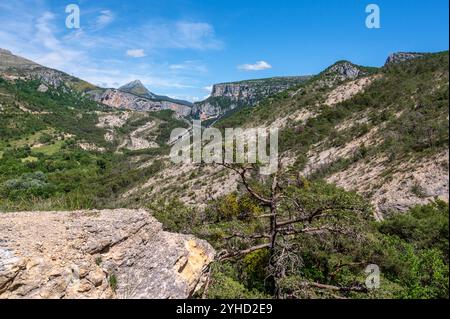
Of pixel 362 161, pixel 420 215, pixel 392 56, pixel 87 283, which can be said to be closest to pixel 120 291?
pixel 87 283

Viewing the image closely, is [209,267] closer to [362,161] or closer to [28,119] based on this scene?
[362,161]

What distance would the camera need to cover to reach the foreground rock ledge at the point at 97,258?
7465mm

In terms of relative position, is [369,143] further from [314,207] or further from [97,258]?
[97,258]

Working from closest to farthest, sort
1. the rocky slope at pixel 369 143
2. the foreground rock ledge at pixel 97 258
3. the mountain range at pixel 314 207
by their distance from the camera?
the foreground rock ledge at pixel 97 258
the mountain range at pixel 314 207
the rocky slope at pixel 369 143

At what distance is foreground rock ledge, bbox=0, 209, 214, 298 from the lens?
746 cm

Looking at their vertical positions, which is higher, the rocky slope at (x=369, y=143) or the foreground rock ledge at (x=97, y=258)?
the rocky slope at (x=369, y=143)

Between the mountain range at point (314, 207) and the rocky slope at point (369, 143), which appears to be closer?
the mountain range at point (314, 207)

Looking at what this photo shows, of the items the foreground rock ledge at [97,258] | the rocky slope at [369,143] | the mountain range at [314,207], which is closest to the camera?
the foreground rock ledge at [97,258]

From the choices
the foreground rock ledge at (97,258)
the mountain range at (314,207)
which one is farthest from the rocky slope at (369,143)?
the foreground rock ledge at (97,258)

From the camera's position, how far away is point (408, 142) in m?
26.2

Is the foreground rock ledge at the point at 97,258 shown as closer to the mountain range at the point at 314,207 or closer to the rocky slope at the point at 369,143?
the mountain range at the point at 314,207

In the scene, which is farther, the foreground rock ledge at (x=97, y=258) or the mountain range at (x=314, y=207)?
the mountain range at (x=314, y=207)

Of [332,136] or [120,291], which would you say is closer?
[120,291]
